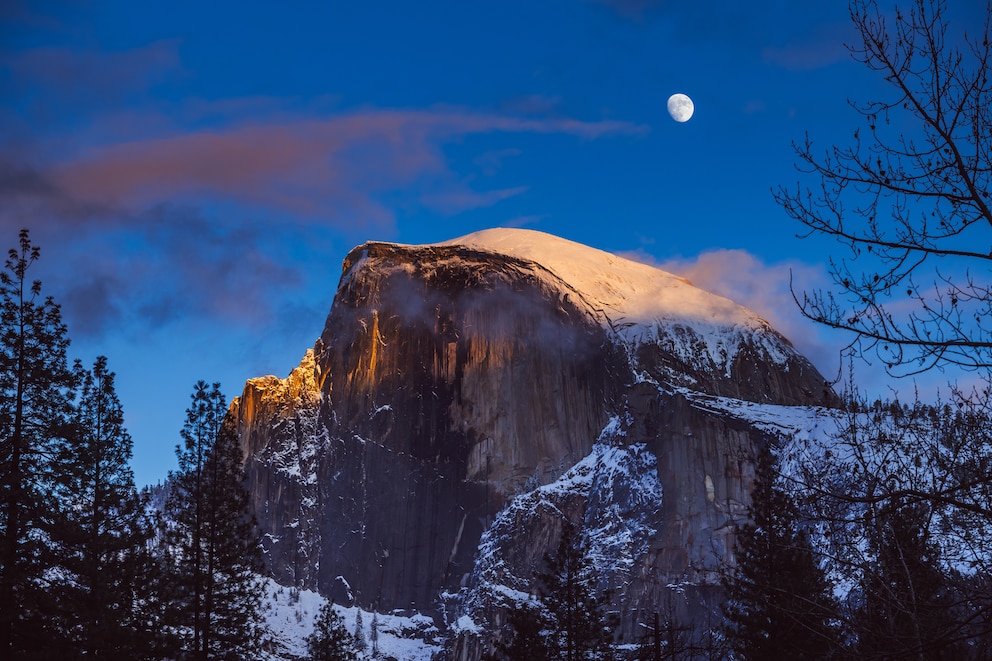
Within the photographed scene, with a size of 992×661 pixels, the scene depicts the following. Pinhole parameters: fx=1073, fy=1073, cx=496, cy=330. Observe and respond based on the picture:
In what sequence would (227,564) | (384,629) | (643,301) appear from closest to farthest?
(227,564)
(643,301)
(384,629)

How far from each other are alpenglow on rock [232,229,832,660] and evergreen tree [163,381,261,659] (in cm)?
9341

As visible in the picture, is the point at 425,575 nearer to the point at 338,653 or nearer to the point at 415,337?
the point at 415,337

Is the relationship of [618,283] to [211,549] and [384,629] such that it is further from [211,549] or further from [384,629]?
[211,549]

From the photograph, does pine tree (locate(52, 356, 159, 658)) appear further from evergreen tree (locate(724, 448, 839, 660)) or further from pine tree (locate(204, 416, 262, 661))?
evergreen tree (locate(724, 448, 839, 660))

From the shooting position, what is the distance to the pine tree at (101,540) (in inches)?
971

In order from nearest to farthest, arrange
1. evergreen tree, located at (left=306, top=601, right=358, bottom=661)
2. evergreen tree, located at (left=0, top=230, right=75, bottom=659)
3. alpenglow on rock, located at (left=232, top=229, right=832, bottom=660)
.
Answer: evergreen tree, located at (left=0, top=230, right=75, bottom=659)
evergreen tree, located at (left=306, top=601, right=358, bottom=661)
alpenglow on rock, located at (left=232, top=229, right=832, bottom=660)

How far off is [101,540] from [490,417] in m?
126

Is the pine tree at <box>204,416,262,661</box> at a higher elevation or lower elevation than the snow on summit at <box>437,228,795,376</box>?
lower

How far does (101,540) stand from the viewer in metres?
32.1

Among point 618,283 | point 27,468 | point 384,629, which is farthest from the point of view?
point 618,283

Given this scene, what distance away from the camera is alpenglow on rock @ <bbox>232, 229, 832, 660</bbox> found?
13625 centimetres

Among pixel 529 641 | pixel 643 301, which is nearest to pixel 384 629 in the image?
pixel 643 301

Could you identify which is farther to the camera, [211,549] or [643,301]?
[643,301]

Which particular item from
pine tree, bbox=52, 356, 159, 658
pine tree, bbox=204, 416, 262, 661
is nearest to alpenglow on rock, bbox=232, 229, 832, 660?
pine tree, bbox=204, 416, 262, 661
